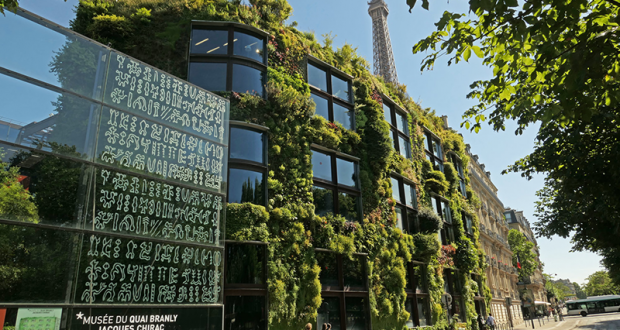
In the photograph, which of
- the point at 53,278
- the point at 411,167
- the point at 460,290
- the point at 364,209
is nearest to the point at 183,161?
the point at 53,278

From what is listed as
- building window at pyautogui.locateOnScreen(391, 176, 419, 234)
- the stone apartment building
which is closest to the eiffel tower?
A: the stone apartment building

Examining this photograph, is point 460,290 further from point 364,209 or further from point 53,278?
point 53,278

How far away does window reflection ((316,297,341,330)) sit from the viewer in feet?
62.5

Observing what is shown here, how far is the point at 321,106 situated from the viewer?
77.4ft

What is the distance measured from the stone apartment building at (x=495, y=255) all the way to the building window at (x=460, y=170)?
7090mm

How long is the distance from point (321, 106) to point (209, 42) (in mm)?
7026

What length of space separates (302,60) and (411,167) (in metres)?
11.8

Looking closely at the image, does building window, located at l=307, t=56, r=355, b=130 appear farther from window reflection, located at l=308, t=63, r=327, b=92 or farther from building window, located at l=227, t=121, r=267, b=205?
building window, located at l=227, t=121, r=267, b=205

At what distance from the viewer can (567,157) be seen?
50.1 feet

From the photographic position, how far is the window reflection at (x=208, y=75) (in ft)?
62.0

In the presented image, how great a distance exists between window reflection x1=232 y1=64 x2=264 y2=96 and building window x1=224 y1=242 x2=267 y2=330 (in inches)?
280

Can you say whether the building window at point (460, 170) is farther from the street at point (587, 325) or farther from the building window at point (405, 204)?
the street at point (587, 325)

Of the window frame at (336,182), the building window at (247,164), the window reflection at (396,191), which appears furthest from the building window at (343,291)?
the window reflection at (396,191)

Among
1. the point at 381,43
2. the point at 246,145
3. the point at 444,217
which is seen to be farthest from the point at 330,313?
the point at 381,43
